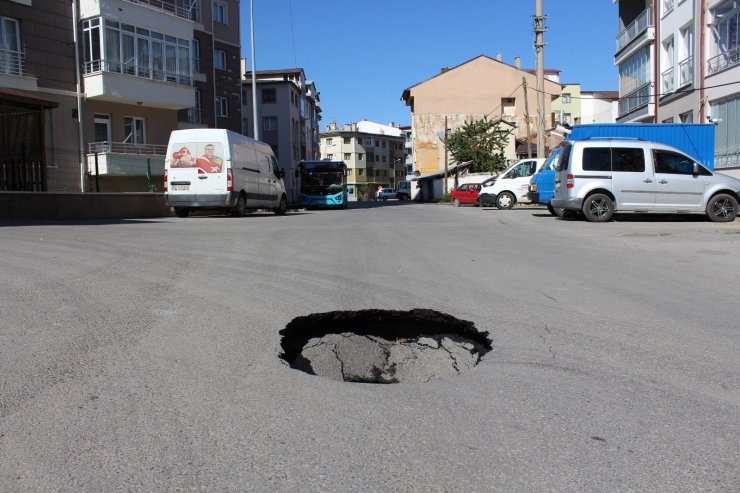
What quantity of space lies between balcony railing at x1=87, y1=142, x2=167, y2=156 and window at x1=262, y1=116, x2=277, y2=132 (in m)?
31.6

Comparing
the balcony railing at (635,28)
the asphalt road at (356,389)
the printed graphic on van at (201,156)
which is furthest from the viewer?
the balcony railing at (635,28)

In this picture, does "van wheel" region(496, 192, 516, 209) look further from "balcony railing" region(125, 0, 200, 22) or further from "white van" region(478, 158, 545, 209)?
"balcony railing" region(125, 0, 200, 22)

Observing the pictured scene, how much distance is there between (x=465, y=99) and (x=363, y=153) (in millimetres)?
49051

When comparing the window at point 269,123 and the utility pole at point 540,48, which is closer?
the utility pole at point 540,48

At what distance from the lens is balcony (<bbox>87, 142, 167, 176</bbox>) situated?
24.5 meters

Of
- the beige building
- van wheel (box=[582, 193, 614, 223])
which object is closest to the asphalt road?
van wheel (box=[582, 193, 614, 223])

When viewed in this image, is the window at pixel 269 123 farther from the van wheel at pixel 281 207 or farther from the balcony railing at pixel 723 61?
the balcony railing at pixel 723 61

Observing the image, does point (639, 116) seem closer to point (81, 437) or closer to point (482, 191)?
point (482, 191)

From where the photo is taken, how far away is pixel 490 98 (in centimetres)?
6162

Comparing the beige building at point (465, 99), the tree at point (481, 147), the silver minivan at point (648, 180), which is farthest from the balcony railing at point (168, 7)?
the beige building at point (465, 99)

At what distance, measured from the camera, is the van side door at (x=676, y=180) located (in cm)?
1566

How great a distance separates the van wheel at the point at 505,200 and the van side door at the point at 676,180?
37.5 feet

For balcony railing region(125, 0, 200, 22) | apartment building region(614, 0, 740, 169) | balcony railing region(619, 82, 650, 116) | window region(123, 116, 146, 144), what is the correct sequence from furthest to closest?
balcony railing region(619, 82, 650, 116) → window region(123, 116, 146, 144) → balcony railing region(125, 0, 200, 22) → apartment building region(614, 0, 740, 169)

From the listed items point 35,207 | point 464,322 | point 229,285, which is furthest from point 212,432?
point 35,207
